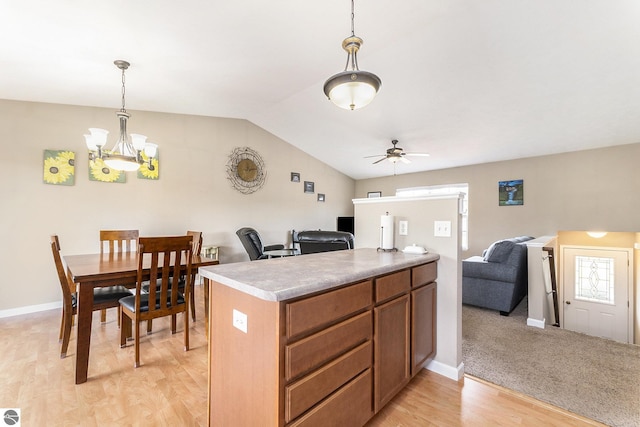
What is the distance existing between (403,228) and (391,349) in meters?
1.00

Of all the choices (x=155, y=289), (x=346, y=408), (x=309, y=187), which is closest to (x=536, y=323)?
(x=346, y=408)

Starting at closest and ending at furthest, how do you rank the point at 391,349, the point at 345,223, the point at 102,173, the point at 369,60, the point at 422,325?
the point at 391,349
the point at 422,325
the point at 369,60
the point at 102,173
the point at 345,223

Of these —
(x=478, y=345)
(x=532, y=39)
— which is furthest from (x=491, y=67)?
(x=478, y=345)

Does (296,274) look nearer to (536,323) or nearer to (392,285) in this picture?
(392,285)

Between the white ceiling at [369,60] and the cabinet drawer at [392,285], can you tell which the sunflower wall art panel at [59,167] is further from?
the cabinet drawer at [392,285]

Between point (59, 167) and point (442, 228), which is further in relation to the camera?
point (59, 167)

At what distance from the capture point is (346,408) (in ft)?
4.34

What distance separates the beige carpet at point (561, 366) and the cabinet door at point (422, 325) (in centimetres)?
47

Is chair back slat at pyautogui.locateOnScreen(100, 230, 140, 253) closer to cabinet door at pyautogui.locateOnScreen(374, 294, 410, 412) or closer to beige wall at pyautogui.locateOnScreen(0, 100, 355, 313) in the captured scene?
beige wall at pyautogui.locateOnScreen(0, 100, 355, 313)

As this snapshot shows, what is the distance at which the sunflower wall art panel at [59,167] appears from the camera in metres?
3.48

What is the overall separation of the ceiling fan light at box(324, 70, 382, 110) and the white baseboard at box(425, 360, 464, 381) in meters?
2.04

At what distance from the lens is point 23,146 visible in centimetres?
335

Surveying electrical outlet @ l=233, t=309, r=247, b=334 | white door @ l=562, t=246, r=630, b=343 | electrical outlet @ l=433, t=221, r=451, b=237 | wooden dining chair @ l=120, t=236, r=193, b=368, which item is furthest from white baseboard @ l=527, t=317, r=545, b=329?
wooden dining chair @ l=120, t=236, r=193, b=368

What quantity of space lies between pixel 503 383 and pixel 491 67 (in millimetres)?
3168
